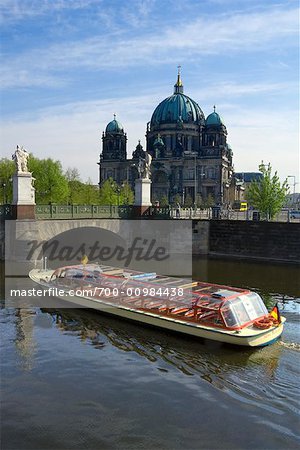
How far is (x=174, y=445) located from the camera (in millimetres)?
11469

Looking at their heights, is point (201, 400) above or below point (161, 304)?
below

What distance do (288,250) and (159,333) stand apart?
24.1m

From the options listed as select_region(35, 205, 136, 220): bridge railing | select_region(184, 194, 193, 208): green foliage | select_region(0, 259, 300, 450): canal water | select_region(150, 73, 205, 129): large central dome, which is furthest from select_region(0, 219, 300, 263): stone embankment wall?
select_region(150, 73, 205, 129): large central dome

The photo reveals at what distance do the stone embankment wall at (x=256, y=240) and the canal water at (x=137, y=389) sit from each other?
66.1ft

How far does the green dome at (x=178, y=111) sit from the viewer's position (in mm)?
126250

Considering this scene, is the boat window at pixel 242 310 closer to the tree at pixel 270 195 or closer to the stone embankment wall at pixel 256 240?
the stone embankment wall at pixel 256 240

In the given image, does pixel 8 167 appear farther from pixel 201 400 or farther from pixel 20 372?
pixel 201 400

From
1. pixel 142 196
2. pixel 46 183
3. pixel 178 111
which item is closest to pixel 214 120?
pixel 178 111

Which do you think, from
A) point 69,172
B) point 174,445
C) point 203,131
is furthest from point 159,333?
point 203,131

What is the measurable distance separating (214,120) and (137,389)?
390 feet

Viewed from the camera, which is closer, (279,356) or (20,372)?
(20,372)

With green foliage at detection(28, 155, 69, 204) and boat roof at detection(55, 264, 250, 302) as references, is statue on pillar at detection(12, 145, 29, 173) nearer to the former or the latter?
boat roof at detection(55, 264, 250, 302)

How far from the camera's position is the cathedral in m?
125

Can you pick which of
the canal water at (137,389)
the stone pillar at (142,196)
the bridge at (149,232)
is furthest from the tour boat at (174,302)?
the stone pillar at (142,196)
